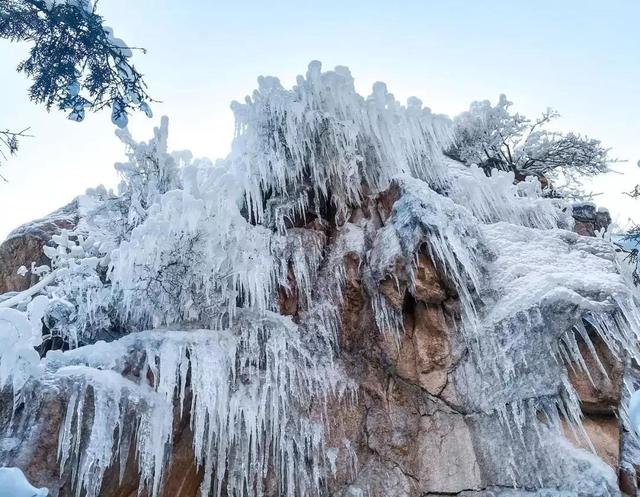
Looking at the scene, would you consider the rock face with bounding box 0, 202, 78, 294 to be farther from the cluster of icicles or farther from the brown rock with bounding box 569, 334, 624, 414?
the brown rock with bounding box 569, 334, 624, 414

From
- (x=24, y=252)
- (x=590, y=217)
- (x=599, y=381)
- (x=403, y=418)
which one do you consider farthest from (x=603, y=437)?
(x=24, y=252)

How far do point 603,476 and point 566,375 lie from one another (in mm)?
915

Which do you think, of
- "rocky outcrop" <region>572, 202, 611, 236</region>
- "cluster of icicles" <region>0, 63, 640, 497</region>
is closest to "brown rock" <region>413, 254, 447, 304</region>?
"cluster of icicles" <region>0, 63, 640, 497</region>

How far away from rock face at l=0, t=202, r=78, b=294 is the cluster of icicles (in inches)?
26.9

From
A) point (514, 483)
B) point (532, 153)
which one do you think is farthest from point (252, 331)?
point (532, 153)

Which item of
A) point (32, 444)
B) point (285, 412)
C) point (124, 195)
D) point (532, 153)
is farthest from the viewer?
point (532, 153)

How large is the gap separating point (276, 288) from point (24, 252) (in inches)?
166

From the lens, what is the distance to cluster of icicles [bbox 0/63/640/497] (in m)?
4.46

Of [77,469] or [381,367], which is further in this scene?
[381,367]

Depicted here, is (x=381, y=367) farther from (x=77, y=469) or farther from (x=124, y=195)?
(x=124, y=195)

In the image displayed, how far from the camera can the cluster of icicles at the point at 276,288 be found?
14.6ft

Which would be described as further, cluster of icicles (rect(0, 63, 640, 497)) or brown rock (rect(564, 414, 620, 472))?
cluster of icicles (rect(0, 63, 640, 497))

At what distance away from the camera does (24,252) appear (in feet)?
23.5

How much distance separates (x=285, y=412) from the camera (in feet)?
16.6
